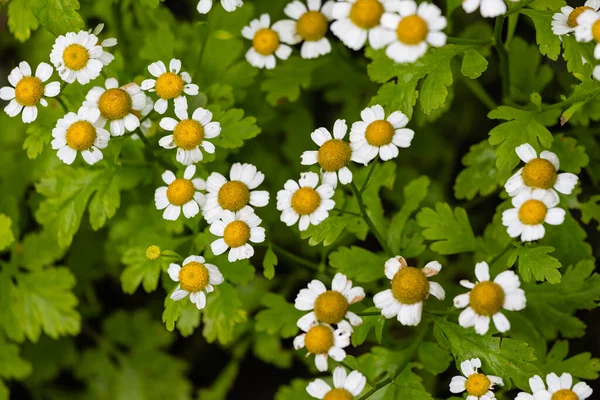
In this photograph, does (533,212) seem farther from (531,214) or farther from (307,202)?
(307,202)

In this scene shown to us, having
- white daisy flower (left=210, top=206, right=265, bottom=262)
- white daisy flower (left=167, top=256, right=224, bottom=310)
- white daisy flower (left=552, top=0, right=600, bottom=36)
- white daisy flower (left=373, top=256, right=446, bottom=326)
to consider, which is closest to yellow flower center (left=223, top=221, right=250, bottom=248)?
white daisy flower (left=210, top=206, right=265, bottom=262)

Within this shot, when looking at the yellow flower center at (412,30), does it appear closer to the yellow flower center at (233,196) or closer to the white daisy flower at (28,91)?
the yellow flower center at (233,196)

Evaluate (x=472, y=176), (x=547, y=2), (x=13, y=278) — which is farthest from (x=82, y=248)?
(x=547, y=2)

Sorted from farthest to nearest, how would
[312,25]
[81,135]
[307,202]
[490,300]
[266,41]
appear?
[266,41] → [312,25] → [81,135] → [307,202] → [490,300]

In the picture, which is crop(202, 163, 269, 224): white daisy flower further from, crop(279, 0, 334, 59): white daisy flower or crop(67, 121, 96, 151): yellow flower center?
crop(279, 0, 334, 59): white daisy flower

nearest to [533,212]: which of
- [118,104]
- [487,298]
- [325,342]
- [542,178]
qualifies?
[542,178]

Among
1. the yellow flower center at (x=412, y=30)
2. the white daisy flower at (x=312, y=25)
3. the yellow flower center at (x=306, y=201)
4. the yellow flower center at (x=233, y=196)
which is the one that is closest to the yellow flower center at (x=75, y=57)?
the yellow flower center at (x=233, y=196)
